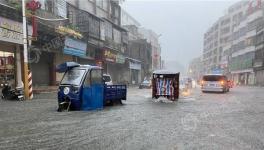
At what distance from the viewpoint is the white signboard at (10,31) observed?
854 inches

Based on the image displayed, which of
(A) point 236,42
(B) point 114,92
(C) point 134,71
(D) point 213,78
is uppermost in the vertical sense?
(A) point 236,42

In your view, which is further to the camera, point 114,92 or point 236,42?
point 236,42

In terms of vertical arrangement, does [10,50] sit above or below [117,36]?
below


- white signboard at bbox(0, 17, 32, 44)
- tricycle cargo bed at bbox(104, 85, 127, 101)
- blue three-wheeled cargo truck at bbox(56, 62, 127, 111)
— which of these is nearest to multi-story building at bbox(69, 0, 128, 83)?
white signboard at bbox(0, 17, 32, 44)

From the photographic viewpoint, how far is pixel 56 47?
3008 cm

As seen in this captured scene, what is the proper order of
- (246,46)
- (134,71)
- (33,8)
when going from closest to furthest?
(33,8) < (134,71) < (246,46)

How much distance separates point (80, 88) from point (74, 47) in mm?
19414

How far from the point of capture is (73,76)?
50.3ft

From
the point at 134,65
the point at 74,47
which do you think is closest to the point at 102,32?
the point at 74,47

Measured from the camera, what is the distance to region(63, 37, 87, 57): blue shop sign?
1245 inches

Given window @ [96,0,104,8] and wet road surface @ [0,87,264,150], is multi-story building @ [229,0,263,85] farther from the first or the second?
wet road surface @ [0,87,264,150]

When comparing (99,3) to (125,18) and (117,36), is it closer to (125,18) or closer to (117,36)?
(117,36)

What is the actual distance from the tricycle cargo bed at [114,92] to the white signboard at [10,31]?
369 inches

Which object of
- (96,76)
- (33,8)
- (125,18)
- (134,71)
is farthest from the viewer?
(125,18)
